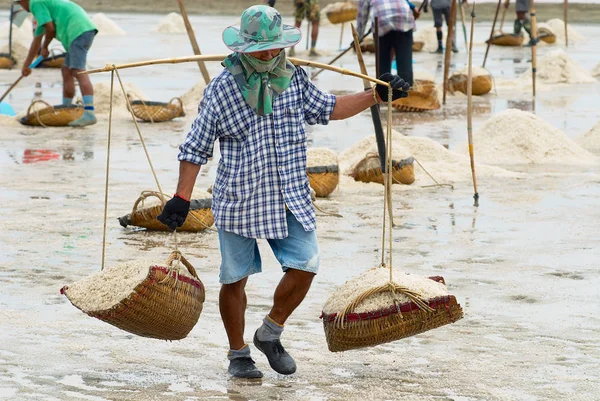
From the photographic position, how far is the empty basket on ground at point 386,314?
4465mm

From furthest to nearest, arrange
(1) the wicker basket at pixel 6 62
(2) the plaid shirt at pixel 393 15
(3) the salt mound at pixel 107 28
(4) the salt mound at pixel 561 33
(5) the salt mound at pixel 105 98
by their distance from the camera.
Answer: (3) the salt mound at pixel 107 28 → (4) the salt mound at pixel 561 33 → (1) the wicker basket at pixel 6 62 → (5) the salt mound at pixel 105 98 → (2) the plaid shirt at pixel 393 15

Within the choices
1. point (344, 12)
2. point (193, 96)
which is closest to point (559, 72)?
point (344, 12)

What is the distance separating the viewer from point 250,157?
4426 mm

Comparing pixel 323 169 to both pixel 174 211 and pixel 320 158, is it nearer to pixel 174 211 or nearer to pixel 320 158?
pixel 320 158

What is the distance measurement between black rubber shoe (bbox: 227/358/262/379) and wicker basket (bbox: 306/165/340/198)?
383 centimetres

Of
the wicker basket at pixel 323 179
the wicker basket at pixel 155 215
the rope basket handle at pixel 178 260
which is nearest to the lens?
the rope basket handle at pixel 178 260

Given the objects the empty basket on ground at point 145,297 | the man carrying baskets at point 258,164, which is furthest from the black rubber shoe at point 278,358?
the empty basket on ground at point 145,297

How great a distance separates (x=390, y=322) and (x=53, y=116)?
27.5 ft

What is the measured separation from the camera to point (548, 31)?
25562mm

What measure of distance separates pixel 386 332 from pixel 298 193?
1.95 feet

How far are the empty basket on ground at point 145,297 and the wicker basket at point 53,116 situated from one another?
25.8 ft

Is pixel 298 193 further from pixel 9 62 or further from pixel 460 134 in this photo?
pixel 9 62

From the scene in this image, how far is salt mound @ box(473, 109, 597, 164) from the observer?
1032 centimetres

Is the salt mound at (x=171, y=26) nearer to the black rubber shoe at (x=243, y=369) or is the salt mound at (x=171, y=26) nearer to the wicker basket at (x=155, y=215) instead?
the wicker basket at (x=155, y=215)
